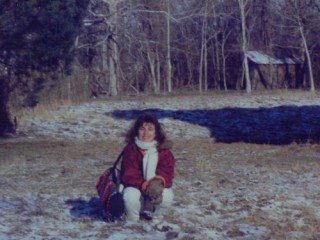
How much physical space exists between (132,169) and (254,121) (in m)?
16.0

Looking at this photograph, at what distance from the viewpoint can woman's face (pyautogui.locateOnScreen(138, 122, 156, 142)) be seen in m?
8.23

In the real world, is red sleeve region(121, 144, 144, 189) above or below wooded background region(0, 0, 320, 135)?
below

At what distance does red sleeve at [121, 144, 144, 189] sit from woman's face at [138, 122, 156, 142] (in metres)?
0.16

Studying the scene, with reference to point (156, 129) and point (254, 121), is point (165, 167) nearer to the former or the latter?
point (156, 129)

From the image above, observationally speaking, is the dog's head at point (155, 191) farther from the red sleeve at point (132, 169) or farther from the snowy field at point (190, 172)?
the snowy field at point (190, 172)

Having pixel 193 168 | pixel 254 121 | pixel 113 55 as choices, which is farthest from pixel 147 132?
pixel 113 55

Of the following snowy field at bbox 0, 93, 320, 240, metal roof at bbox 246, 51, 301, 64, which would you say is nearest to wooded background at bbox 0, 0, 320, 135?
metal roof at bbox 246, 51, 301, 64

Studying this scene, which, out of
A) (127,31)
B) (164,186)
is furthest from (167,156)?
(127,31)

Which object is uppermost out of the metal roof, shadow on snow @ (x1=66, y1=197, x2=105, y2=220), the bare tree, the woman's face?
the bare tree

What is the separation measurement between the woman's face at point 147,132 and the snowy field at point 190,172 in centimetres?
96

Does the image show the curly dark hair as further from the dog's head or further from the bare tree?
the bare tree

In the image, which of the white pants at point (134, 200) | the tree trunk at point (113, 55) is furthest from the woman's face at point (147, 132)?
the tree trunk at point (113, 55)

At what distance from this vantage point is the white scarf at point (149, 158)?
817cm

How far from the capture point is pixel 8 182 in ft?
38.8
